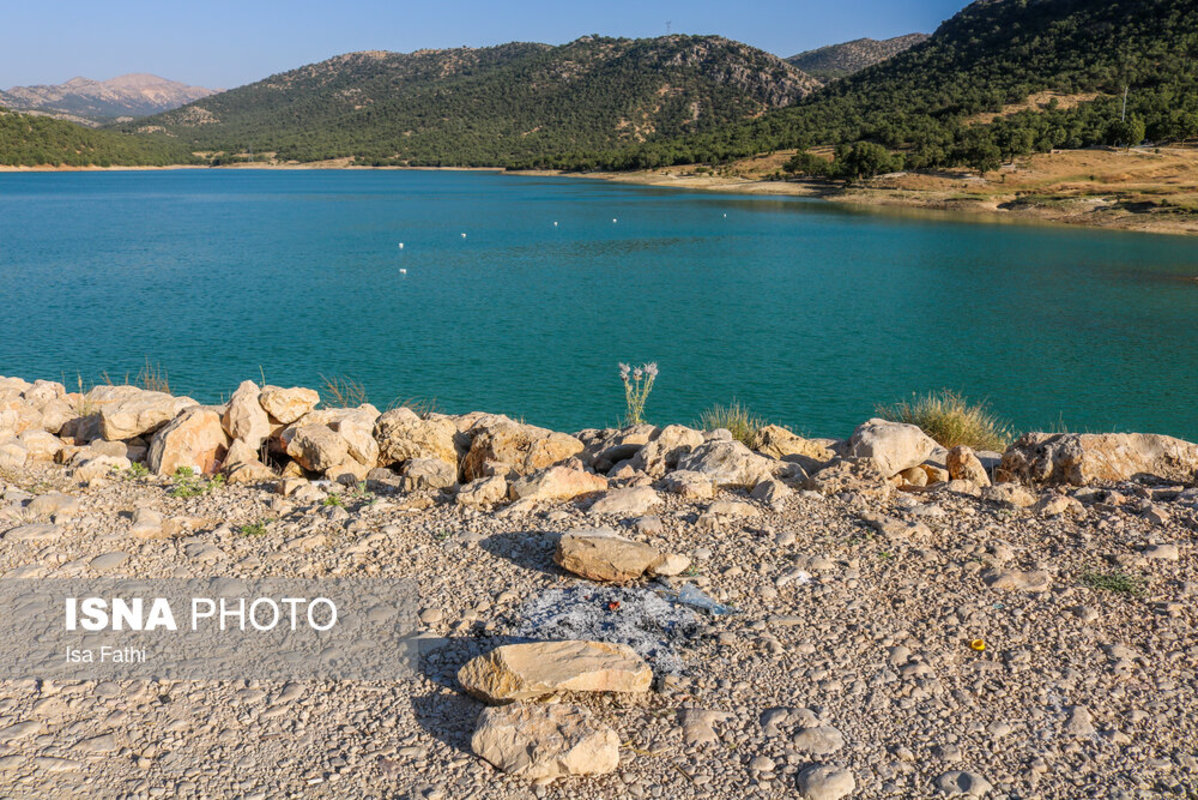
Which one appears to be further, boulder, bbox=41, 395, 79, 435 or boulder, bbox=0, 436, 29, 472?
A: boulder, bbox=41, 395, 79, 435

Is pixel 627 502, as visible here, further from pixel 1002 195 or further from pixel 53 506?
pixel 1002 195

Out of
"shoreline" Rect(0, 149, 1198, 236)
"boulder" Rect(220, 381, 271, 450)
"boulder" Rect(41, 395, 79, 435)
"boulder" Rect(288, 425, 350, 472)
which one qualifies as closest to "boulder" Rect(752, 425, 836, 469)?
"boulder" Rect(288, 425, 350, 472)

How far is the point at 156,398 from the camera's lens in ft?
31.6

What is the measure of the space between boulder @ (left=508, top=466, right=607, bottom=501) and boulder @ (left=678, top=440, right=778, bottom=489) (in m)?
0.96

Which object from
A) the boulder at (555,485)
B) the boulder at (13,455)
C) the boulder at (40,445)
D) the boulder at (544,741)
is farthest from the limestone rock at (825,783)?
the boulder at (40,445)

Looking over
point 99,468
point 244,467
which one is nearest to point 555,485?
point 244,467

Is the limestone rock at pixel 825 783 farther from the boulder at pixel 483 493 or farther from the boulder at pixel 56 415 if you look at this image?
the boulder at pixel 56 415

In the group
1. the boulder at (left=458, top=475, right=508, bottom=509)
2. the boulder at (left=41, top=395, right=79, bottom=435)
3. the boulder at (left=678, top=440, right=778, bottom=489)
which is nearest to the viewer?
the boulder at (left=458, top=475, right=508, bottom=509)

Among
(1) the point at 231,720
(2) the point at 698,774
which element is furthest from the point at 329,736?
(2) the point at 698,774

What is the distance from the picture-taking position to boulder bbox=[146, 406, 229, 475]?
8141 mm

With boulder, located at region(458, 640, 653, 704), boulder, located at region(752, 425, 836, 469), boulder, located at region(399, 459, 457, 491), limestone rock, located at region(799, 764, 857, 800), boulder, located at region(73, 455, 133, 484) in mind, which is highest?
boulder, located at region(458, 640, 653, 704)

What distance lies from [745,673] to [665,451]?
4355 mm

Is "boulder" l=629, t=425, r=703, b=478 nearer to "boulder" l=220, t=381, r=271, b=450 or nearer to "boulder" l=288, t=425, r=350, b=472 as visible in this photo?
"boulder" l=288, t=425, r=350, b=472

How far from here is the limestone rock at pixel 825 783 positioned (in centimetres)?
351
